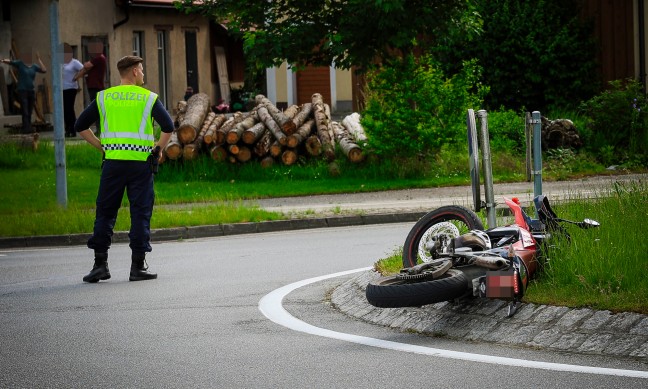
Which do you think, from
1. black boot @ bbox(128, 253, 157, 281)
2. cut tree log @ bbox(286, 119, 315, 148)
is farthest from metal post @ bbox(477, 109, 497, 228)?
cut tree log @ bbox(286, 119, 315, 148)

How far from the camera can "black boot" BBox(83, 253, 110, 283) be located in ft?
42.0

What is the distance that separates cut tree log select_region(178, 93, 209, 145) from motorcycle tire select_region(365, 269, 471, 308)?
16.6 metres

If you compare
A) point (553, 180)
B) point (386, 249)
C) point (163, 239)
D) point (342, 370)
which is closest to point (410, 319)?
point (342, 370)

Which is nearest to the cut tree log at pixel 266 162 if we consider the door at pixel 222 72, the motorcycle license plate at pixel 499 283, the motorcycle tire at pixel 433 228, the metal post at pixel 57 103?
the metal post at pixel 57 103

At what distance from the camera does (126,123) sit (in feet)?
41.7

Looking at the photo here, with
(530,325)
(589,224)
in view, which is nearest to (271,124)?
(589,224)

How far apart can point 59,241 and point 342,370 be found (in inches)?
394

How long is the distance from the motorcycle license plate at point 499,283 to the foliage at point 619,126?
622 inches

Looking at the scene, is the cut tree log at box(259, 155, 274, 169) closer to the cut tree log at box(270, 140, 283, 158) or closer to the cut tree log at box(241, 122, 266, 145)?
the cut tree log at box(270, 140, 283, 158)

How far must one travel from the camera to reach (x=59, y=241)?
17578 millimetres

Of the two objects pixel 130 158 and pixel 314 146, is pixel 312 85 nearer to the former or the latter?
pixel 314 146

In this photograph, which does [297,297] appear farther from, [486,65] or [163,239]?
[486,65]

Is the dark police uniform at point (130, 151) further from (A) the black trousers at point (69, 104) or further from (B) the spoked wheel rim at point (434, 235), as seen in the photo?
(A) the black trousers at point (69, 104)

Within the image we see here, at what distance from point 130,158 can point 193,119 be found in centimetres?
1318
